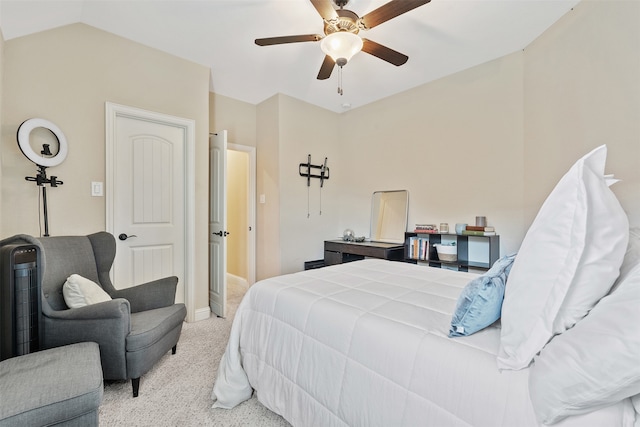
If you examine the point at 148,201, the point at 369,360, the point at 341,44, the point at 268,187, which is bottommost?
the point at 369,360

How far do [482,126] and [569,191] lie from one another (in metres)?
2.63

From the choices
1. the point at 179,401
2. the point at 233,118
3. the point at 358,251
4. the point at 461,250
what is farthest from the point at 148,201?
the point at 461,250

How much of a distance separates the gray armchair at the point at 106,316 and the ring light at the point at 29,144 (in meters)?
0.62

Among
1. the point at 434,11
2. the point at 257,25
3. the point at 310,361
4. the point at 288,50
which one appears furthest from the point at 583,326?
the point at 288,50

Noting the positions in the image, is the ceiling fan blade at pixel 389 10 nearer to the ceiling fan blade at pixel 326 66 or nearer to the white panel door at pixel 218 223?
the ceiling fan blade at pixel 326 66

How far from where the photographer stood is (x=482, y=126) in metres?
3.08

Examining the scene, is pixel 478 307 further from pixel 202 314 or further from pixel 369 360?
pixel 202 314

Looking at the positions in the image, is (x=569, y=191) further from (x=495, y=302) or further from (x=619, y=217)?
(x=495, y=302)

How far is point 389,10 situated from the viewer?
1780 mm

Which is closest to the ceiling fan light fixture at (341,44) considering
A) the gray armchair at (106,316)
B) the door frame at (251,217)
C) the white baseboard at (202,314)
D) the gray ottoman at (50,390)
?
the gray armchair at (106,316)

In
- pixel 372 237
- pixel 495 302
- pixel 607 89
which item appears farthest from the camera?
pixel 372 237

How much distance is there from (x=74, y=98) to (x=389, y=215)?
355 centimetres

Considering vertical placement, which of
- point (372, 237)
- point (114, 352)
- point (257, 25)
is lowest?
point (114, 352)

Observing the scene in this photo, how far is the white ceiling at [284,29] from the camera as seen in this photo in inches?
84.4
